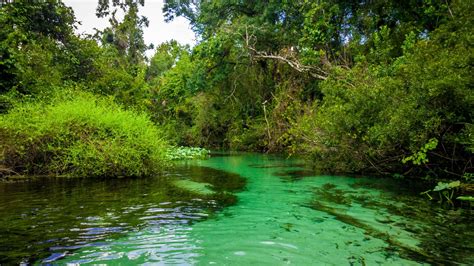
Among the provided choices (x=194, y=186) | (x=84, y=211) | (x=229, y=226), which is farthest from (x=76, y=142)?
(x=229, y=226)

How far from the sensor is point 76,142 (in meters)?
10.1

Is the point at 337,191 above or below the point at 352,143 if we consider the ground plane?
below

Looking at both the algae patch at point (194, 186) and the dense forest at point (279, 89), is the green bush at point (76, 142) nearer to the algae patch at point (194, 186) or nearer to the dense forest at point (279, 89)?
the dense forest at point (279, 89)

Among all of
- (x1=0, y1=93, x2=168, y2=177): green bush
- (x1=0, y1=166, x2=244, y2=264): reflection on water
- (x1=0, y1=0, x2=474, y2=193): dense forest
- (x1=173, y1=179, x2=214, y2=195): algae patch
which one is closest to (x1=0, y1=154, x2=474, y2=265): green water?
(x1=0, y1=166, x2=244, y2=264): reflection on water

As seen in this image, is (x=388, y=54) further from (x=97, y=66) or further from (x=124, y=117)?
(x=97, y=66)

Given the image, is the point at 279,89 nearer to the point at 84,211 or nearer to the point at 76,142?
the point at 76,142

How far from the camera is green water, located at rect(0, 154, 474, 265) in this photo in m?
3.83

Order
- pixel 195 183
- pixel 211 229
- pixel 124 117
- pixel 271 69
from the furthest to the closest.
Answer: pixel 271 69 → pixel 124 117 → pixel 195 183 → pixel 211 229

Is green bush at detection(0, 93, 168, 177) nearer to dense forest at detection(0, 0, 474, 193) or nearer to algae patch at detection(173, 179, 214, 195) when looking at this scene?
dense forest at detection(0, 0, 474, 193)

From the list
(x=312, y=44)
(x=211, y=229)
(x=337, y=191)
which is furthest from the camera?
(x=312, y=44)

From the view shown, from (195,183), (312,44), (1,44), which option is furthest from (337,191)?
(1,44)

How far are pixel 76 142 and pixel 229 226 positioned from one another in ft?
22.1

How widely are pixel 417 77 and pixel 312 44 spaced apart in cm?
777

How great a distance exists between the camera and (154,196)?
739cm
